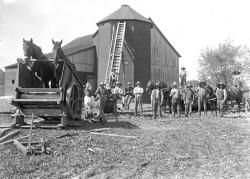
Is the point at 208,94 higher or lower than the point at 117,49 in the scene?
lower

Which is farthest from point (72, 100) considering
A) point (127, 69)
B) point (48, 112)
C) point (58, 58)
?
point (127, 69)

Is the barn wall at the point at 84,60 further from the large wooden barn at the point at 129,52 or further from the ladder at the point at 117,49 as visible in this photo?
the ladder at the point at 117,49

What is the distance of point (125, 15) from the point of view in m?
35.5

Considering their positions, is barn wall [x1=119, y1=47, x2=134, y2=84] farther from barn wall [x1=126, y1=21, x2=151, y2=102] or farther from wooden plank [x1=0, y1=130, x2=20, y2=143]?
wooden plank [x1=0, y1=130, x2=20, y2=143]

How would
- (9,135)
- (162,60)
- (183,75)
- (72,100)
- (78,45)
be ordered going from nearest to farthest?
(9,135) → (72,100) → (183,75) → (162,60) → (78,45)

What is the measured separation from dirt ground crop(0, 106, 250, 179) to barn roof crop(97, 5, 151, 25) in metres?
25.0

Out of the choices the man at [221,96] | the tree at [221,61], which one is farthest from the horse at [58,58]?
the tree at [221,61]

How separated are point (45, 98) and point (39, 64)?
5.15 ft

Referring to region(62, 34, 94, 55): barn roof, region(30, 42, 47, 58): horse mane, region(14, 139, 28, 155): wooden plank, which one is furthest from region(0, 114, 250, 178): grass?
region(62, 34, 94, 55): barn roof

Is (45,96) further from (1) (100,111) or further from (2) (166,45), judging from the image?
(2) (166,45)

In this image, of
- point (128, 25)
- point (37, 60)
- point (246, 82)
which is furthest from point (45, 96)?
point (246, 82)

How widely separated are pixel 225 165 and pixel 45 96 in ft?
22.3

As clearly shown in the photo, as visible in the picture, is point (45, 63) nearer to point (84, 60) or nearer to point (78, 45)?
point (84, 60)

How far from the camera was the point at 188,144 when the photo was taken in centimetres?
972
